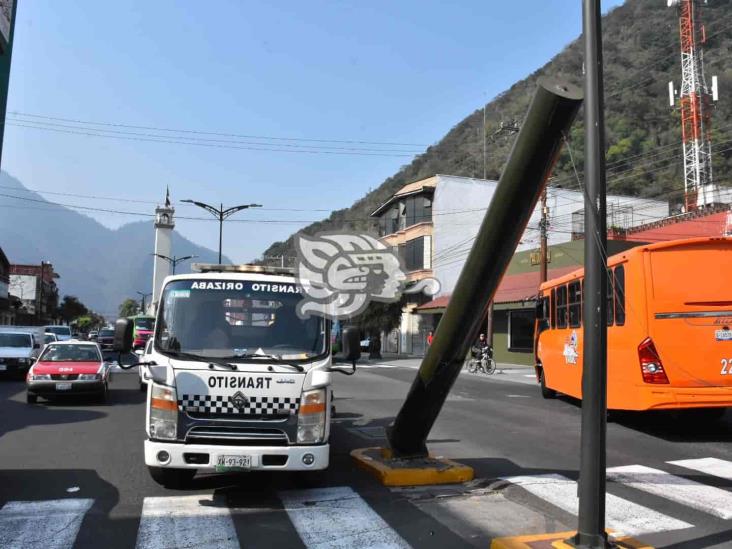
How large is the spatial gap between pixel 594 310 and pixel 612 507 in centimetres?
273

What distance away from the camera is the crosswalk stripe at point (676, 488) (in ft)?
20.9

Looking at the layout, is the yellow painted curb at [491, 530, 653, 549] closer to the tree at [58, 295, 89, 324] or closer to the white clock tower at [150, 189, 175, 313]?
the white clock tower at [150, 189, 175, 313]

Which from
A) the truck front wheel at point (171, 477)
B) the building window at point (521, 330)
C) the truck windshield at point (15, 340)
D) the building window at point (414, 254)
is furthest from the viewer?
the building window at point (414, 254)

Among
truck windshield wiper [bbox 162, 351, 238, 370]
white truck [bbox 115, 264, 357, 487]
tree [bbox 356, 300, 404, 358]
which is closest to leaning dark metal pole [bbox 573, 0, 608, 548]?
white truck [bbox 115, 264, 357, 487]

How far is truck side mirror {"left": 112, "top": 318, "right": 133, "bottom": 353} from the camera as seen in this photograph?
7.28 metres

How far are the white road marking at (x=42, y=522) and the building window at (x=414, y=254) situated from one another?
40.8 metres

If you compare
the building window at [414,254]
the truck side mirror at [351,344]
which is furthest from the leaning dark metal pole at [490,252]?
the building window at [414,254]

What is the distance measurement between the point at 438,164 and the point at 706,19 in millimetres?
37062

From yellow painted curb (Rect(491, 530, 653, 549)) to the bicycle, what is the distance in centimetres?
2328

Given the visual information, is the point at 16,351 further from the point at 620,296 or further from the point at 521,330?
the point at 521,330

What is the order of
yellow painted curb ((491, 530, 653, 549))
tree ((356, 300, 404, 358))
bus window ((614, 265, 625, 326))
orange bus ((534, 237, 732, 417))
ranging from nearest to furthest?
yellow painted curb ((491, 530, 653, 549))
orange bus ((534, 237, 732, 417))
bus window ((614, 265, 625, 326))
tree ((356, 300, 404, 358))

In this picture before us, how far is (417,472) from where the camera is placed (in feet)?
23.6

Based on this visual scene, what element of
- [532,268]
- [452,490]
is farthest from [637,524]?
[532,268]

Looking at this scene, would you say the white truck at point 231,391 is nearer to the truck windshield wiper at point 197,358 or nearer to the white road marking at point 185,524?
the truck windshield wiper at point 197,358
